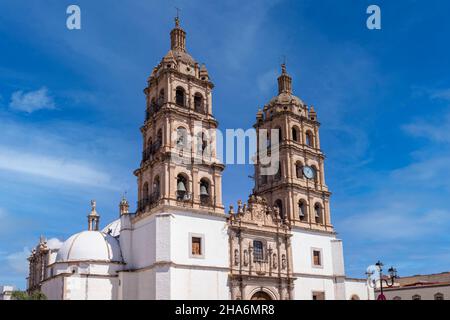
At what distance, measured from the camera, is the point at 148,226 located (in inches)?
1455

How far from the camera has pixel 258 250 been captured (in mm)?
40875

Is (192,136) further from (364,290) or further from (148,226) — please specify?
(364,290)

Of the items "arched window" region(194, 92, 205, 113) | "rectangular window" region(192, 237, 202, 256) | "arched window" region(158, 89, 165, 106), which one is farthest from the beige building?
"arched window" region(158, 89, 165, 106)

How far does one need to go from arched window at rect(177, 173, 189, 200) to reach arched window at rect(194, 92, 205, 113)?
6.70 meters

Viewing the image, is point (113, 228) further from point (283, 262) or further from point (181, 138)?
point (283, 262)

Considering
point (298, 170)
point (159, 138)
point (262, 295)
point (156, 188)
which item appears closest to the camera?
point (156, 188)

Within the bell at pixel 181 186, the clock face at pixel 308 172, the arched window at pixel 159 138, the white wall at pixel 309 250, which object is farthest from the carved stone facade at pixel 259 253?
the arched window at pixel 159 138

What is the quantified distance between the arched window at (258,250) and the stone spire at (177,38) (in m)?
18.2

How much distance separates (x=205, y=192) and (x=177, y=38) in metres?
14.8

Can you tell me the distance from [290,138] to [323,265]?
1214 centimetres

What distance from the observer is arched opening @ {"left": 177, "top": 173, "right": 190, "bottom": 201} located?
38219 mm

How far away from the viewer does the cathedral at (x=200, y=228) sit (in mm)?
35938

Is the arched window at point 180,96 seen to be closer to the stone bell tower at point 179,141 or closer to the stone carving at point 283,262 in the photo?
the stone bell tower at point 179,141

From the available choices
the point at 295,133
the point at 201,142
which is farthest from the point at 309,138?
the point at 201,142
